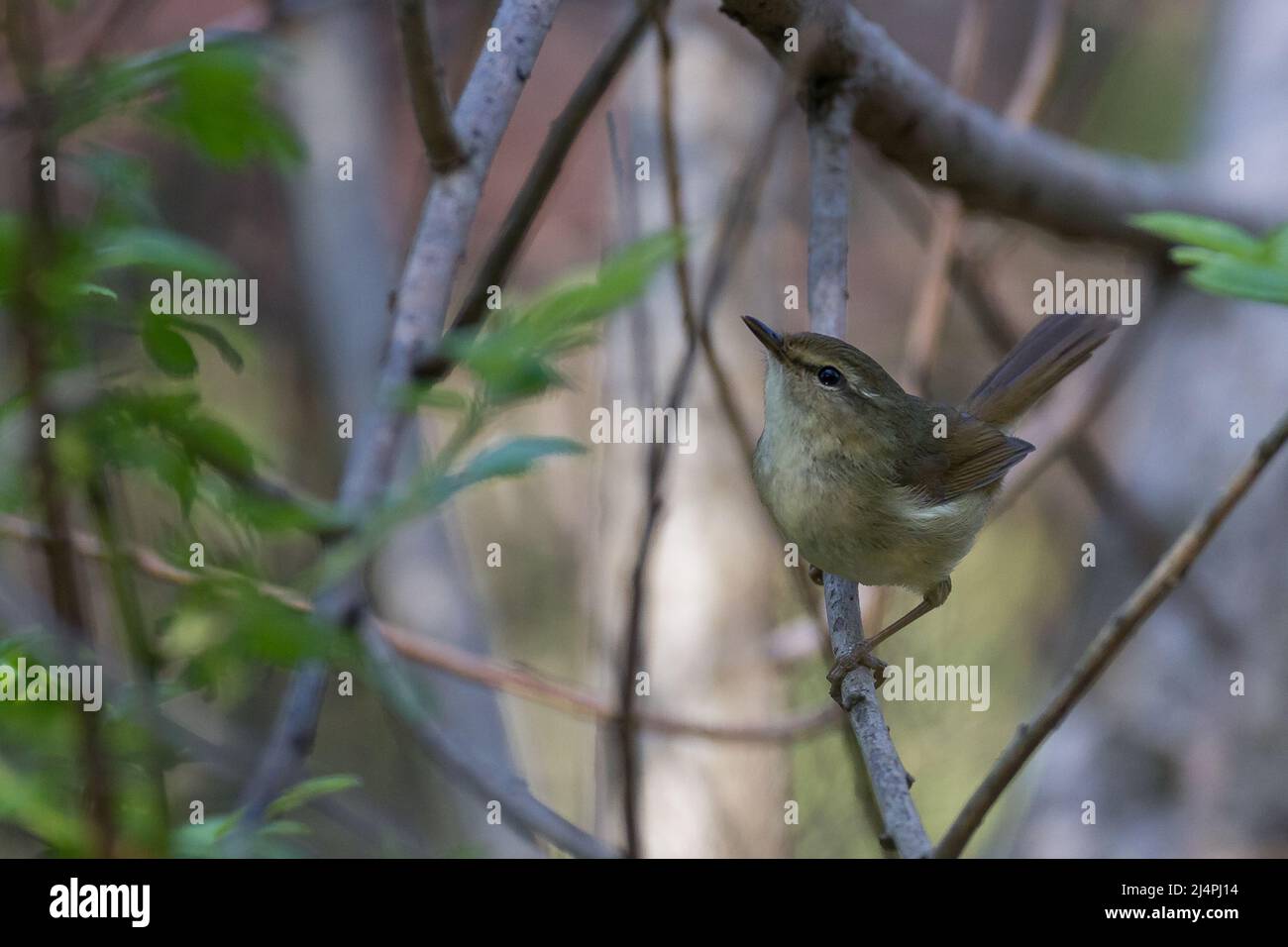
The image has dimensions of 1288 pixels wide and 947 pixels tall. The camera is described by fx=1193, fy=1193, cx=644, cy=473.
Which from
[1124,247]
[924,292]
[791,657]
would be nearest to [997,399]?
[924,292]

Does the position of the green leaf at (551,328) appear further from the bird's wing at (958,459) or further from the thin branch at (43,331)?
the bird's wing at (958,459)

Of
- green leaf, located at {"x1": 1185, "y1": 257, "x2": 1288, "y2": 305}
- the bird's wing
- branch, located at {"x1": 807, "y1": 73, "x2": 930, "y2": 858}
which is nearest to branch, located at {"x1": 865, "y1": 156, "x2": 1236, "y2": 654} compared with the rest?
the bird's wing

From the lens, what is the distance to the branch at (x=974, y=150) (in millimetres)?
2244

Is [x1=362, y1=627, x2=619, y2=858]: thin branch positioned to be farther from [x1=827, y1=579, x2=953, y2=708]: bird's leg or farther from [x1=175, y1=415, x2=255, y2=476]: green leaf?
[x1=175, y1=415, x2=255, y2=476]: green leaf

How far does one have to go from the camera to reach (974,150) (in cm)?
275

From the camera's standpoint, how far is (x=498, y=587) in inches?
257

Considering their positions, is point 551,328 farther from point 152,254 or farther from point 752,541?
point 752,541

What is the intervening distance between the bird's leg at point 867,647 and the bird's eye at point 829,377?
557 mm

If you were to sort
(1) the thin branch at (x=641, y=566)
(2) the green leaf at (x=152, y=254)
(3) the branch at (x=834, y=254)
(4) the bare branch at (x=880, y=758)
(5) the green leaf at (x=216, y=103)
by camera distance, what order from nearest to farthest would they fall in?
(5) the green leaf at (x=216, y=103) → (2) the green leaf at (x=152, y=254) → (4) the bare branch at (x=880, y=758) → (1) the thin branch at (x=641, y=566) → (3) the branch at (x=834, y=254)

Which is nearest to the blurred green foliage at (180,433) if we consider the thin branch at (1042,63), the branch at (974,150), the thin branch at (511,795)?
the thin branch at (511,795)

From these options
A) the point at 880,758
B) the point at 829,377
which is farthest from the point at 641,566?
the point at 829,377
